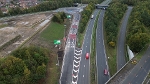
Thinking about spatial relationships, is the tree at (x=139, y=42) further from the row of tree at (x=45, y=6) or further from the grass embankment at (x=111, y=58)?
the row of tree at (x=45, y=6)

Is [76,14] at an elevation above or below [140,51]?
above

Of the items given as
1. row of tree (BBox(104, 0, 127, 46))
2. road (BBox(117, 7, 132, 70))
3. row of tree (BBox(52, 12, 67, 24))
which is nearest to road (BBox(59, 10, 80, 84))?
row of tree (BBox(52, 12, 67, 24))

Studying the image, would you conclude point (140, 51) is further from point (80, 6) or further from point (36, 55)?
point (80, 6)

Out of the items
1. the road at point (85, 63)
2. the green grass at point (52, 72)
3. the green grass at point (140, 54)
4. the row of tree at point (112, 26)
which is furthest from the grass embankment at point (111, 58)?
the green grass at point (52, 72)

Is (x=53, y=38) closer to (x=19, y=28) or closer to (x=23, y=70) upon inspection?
(x=19, y=28)

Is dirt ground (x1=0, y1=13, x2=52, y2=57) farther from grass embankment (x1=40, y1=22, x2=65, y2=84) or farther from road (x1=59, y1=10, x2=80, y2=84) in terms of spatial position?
road (x1=59, y1=10, x2=80, y2=84)

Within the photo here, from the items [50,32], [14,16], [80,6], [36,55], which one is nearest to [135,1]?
[80,6]

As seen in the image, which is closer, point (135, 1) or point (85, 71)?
point (85, 71)
